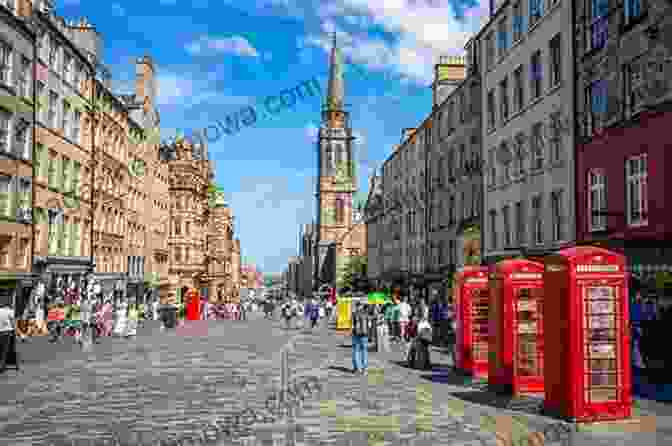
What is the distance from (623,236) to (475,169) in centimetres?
1841

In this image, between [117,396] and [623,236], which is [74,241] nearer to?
[117,396]

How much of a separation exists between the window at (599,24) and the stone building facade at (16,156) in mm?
25206

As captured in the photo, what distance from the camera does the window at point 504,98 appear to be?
109 ft

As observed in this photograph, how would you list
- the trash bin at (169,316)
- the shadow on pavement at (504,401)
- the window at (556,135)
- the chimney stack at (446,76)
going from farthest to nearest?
the chimney stack at (446,76), the trash bin at (169,316), the window at (556,135), the shadow on pavement at (504,401)

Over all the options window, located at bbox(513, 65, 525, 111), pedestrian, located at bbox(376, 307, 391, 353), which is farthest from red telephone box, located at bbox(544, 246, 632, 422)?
window, located at bbox(513, 65, 525, 111)

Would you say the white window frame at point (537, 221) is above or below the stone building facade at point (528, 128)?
below

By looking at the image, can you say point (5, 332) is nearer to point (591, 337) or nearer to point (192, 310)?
point (591, 337)

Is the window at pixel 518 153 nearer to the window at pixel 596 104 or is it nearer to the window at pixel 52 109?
the window at pixel 596 104

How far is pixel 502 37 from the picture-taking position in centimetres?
3406

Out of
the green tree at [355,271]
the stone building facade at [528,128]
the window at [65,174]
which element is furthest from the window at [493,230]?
the green tree at [355,271]

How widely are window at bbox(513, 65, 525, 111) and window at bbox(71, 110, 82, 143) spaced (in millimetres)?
26598

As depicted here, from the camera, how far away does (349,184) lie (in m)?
145

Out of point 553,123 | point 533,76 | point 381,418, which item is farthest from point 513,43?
point 381,418

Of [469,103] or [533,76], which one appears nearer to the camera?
[533,76]
